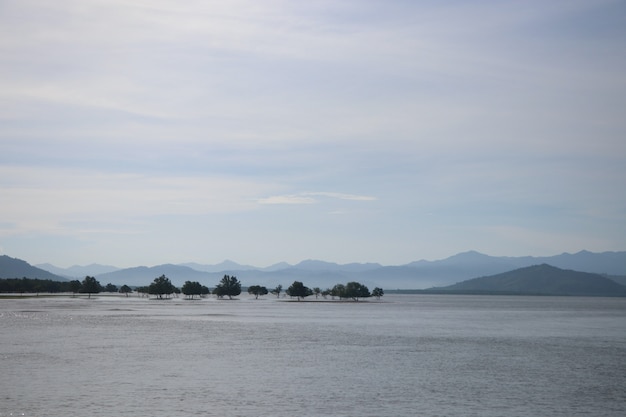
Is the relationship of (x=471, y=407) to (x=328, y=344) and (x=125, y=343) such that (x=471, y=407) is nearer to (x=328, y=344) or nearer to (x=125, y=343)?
(x=328, y=344)

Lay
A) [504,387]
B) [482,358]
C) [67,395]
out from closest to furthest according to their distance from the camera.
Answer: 1. [67,395]
2. [504,387]
3. [482,358]

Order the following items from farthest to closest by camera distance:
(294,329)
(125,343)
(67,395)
Answer: (294,329)
(125,343)
(67,395)

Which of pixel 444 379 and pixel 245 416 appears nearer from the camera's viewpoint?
pixel 245 416

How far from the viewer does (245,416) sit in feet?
145

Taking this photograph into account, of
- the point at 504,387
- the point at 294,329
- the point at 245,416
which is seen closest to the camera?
the point at 245,416

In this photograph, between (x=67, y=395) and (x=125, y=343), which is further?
(x=125, y=343)

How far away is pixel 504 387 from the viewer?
57156 mm

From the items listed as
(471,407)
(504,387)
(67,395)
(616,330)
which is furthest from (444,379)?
(616,330)

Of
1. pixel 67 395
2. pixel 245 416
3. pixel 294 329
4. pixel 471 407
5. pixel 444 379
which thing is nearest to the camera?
pixel 245 416

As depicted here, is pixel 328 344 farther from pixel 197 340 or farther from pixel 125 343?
pixel 125 343

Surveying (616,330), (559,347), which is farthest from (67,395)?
(616,330)

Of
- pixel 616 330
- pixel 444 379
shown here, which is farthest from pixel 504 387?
pixel 616 330

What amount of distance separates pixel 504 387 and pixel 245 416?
76.4 ft

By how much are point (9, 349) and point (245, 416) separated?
1952 inches
